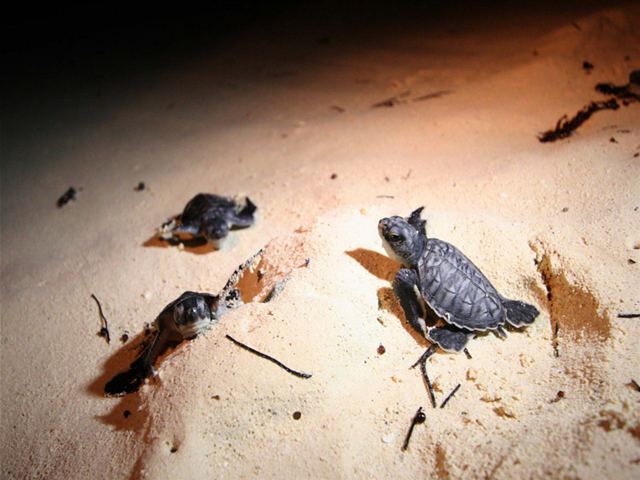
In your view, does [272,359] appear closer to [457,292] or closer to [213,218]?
[457,292]

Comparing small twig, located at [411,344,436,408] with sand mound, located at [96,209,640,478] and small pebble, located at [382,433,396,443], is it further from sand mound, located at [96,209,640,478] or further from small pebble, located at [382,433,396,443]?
small pebble, located at [382,433,396,443]

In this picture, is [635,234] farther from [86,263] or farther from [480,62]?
[86,263]

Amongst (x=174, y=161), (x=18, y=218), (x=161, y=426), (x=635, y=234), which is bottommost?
(x=18, y=218)

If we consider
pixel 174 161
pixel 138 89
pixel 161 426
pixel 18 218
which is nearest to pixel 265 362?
pixel 161 426

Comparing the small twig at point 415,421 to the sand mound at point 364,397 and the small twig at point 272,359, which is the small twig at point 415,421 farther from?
the small twig at point 272,359

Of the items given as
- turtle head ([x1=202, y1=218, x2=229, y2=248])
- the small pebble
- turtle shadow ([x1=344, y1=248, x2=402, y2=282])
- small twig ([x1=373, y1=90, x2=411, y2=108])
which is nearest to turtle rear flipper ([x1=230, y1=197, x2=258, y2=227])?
turtle head ([x1=202, y1=218, x2=229, y2=248])

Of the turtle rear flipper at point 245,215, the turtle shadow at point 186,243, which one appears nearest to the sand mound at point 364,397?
the turtle rear flipper at point 245,215
